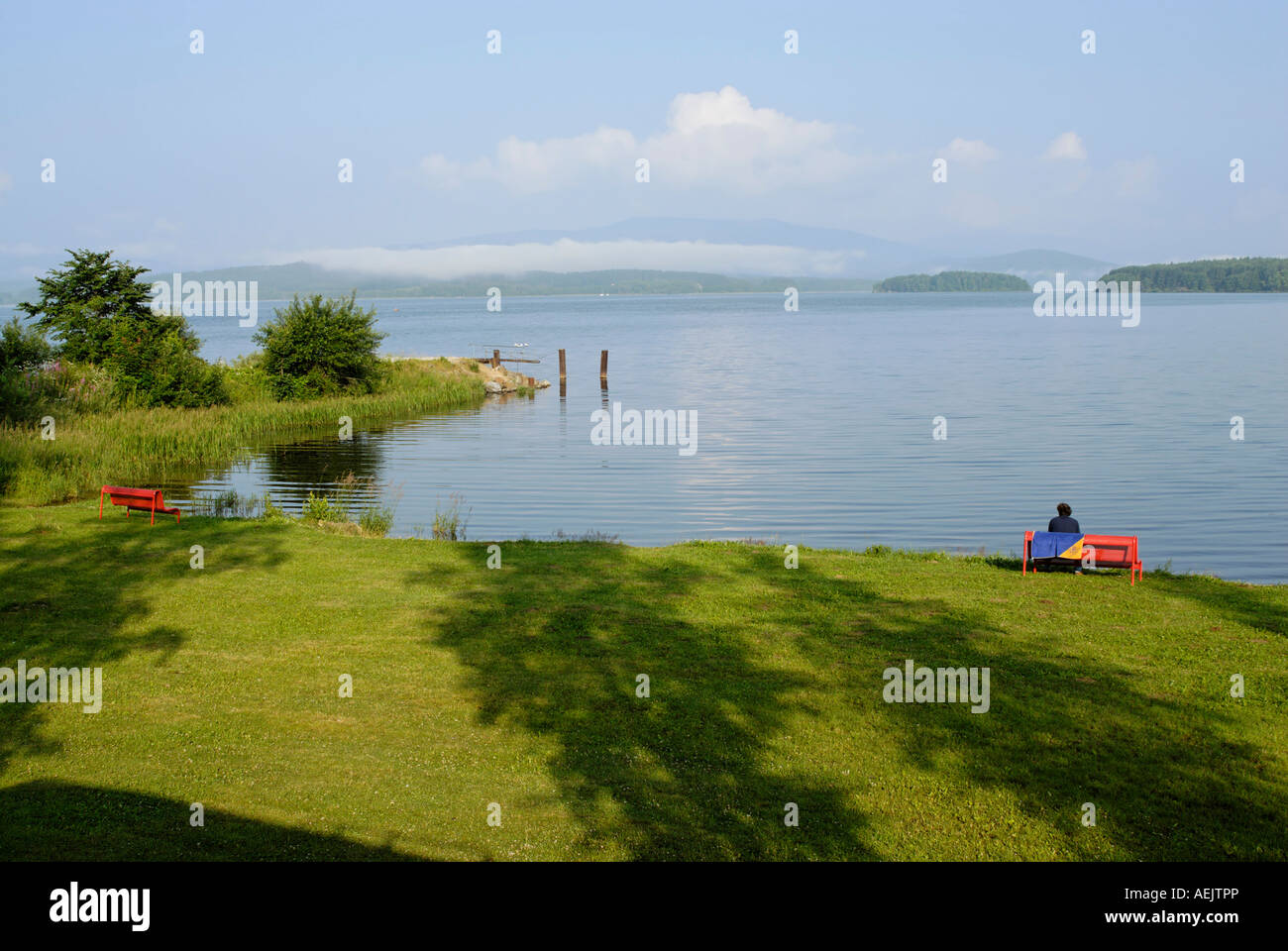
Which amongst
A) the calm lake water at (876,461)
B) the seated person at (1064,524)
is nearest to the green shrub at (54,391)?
the calm lake water at (876,461)

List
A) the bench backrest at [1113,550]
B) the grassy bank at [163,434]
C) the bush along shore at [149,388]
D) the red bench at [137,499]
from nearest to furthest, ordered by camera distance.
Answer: the bench backrest at [1113,550], the red bench at [137,499], the grassy bank at [163,434], the bush along shore at [149,388]

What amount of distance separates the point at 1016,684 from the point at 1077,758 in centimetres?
184

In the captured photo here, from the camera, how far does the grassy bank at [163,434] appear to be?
25844 mm

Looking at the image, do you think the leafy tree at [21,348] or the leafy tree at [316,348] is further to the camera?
the leafy tree at [316,348]

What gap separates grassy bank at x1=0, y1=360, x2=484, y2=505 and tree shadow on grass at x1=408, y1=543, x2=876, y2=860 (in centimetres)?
1502

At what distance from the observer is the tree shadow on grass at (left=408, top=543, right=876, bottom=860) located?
805 centimetres

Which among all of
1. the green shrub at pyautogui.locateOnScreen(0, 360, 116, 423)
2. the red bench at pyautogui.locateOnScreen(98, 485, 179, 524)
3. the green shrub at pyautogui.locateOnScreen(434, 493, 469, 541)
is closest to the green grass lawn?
the red bench at pyautogui.locateOnScreen(98, 485, 179, 524)

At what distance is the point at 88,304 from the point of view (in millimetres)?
43750
